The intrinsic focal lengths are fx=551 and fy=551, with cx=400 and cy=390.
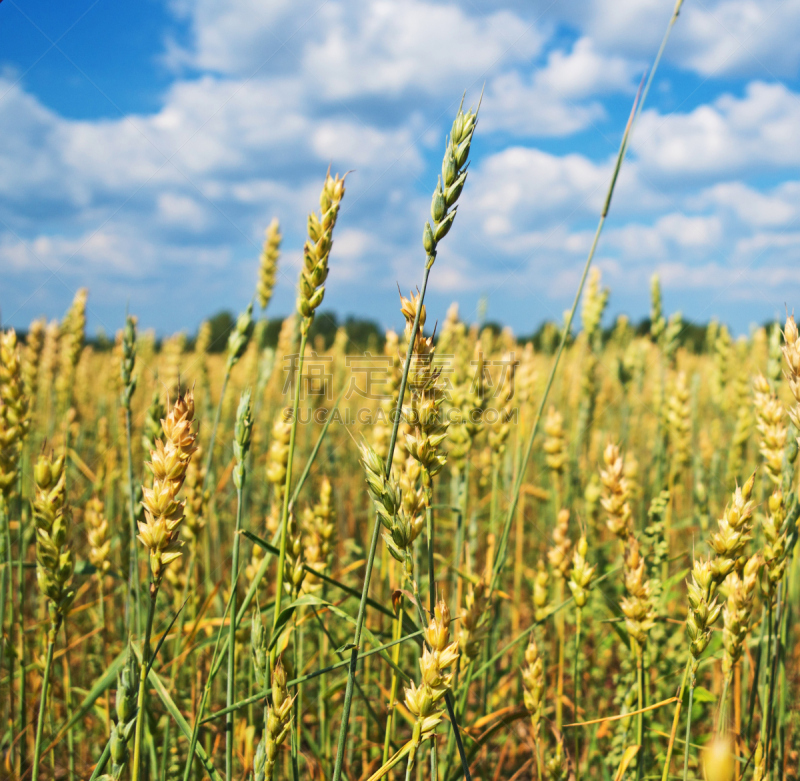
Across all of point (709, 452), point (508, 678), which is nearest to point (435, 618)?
point (508, 678)

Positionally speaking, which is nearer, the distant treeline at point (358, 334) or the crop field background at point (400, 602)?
the crop field background at point (400, 602)

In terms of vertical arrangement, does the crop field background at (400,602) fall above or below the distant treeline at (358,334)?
below

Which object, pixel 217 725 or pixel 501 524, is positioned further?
pixel 501 524

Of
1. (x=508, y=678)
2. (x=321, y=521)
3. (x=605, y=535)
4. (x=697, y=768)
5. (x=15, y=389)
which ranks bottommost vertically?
(x=697, y=768)

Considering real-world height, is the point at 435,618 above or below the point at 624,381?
below

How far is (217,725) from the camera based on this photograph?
143cm

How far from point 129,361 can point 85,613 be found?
5.60 feet

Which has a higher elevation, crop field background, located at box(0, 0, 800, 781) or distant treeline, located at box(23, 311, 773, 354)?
distant treeline, located at box(23, 311, 773, 354)

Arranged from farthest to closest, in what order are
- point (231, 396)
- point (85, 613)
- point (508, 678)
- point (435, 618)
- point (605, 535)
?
1. point (231, 396)
2. point (605, 535)
3. point (85, 613)
4. point (508, 678)
5. point (435, 618)

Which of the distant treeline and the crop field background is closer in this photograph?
the crop field background

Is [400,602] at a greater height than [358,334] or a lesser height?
lesser

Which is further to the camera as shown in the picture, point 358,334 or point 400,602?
point 358,334

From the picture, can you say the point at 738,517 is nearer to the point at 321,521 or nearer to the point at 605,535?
the point at 321,521

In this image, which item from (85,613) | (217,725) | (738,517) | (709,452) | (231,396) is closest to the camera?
(738,517)
